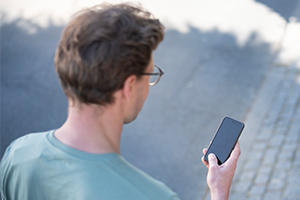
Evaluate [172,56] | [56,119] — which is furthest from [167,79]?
[56,119]

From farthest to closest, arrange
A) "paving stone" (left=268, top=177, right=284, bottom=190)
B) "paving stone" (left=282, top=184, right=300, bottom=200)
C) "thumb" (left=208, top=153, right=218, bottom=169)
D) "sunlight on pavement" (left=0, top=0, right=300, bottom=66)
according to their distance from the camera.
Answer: "sunlight on pavement" (left=0, top=0, right=300, bottom=66), "paving stone" (left=268, top=177, right=284, bottom=190), "paving stone" (left=282, top=184, right=300, bottom=200), "thumb" (left=208, top=153, right=218, bottom=169)

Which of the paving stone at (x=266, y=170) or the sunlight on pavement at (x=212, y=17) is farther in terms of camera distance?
the sunlight on pavement at (x=212, y=17)

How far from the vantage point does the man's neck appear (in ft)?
5.16

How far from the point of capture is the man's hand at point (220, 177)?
6.37 ft

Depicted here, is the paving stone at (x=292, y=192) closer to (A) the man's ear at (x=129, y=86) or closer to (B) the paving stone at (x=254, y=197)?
(B) the paving stone at (x=254, y=197)

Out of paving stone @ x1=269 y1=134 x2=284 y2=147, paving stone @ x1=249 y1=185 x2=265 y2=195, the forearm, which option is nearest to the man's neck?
the forearm

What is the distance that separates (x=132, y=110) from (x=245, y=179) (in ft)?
9.01

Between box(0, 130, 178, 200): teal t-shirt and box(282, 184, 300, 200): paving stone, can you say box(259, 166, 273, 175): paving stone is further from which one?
box(0, 130, 178, 200): teal t-shirt

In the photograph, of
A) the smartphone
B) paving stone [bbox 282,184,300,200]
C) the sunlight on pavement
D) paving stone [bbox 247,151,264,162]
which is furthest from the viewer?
the sunlight on pavement

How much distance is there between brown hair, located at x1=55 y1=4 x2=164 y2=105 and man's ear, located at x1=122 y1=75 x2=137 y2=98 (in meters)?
0.02

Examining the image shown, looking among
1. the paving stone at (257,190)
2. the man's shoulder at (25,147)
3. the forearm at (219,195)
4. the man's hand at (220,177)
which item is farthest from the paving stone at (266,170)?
the man's shoulder at (25,147)

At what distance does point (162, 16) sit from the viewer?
7.18 meters

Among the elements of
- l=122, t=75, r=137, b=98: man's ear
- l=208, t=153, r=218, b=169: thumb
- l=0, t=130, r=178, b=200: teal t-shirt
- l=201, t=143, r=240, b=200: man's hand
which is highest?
l=122, t=75, r=137, b=98: man's ear

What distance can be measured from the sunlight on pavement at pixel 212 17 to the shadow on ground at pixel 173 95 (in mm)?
222
